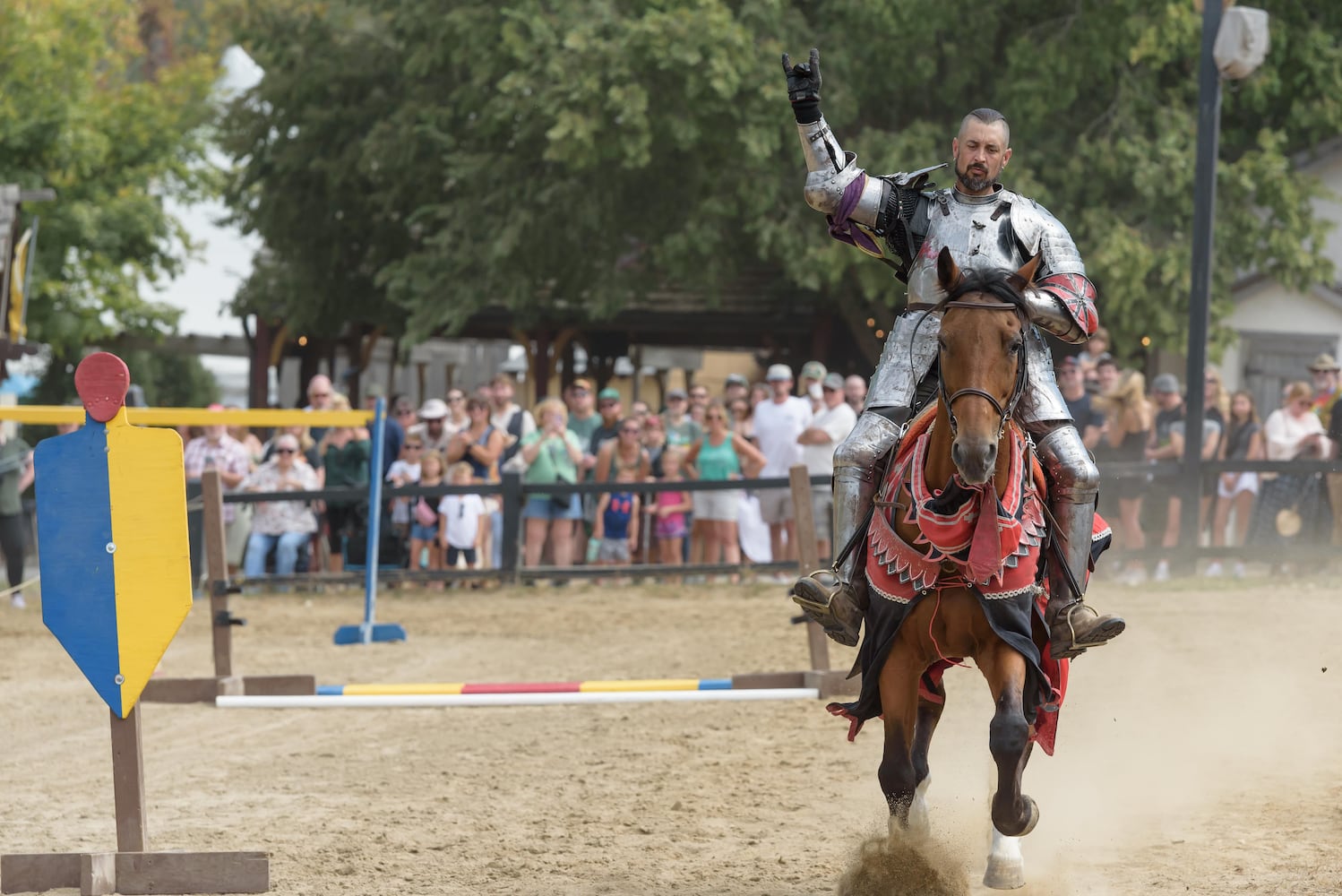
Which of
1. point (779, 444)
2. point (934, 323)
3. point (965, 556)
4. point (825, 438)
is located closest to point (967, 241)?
point (934, 323)

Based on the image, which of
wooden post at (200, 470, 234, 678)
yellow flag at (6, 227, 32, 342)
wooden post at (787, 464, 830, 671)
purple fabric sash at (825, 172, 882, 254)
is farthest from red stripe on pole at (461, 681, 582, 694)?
yellow flag at (6, 227, 32, 342)

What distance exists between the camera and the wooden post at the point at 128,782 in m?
5.50

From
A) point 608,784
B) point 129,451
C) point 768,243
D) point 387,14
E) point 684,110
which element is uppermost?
point 387,14

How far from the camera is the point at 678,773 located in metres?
7.78

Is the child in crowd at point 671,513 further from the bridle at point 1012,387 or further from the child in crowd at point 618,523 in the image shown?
the bridle at point 1012,387

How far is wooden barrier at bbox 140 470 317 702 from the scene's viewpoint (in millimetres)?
9094

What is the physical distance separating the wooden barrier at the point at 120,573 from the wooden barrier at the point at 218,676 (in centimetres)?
360

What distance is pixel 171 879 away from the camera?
5.50 metres

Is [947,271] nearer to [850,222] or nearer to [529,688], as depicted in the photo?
[850,222]

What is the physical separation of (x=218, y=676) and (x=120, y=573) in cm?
401

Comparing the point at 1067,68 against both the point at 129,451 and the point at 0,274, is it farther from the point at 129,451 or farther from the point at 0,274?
the point at 129,451

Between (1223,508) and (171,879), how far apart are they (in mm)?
11290

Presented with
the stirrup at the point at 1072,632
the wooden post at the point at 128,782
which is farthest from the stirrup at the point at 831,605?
the wooden post at the point at 128,782

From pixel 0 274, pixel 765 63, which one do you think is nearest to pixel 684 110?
pixel 765 63
